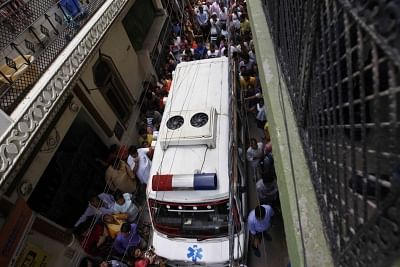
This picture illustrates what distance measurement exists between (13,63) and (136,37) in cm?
796

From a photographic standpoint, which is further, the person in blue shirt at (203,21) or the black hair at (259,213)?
the person in blue shirt at (203,21)

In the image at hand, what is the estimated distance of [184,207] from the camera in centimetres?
614

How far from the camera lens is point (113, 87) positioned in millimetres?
10367

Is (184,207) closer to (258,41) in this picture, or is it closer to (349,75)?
(258,41)

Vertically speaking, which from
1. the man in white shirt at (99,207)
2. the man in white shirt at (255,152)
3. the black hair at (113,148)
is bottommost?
the man in white shirt at (255,152)

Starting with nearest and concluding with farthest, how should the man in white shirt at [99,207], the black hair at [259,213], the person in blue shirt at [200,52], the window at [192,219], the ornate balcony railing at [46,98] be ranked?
the ornate balcony railing at [46,98], the window at [192,219], the black hair at [259,213], the man in white shirt at [99,207], the person in blue shirt at [200,52]

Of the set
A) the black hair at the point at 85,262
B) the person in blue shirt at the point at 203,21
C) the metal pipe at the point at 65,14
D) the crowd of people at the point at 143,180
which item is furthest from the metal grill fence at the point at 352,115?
the person in blue shirt at the point at 203,21

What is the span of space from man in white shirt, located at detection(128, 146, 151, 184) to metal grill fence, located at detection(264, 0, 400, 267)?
241 inches

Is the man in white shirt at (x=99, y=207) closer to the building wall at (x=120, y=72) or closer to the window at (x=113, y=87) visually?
the building wall at (x=120, y=72)

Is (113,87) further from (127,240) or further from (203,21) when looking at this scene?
(203,21)

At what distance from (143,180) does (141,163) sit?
539mm

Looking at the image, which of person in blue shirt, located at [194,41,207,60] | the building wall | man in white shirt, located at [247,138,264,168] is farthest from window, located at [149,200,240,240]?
person in blue shirt, located at [194,41,207,60]

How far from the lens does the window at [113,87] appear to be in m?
9.67

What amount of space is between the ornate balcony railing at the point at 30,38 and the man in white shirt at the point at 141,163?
130 inches
